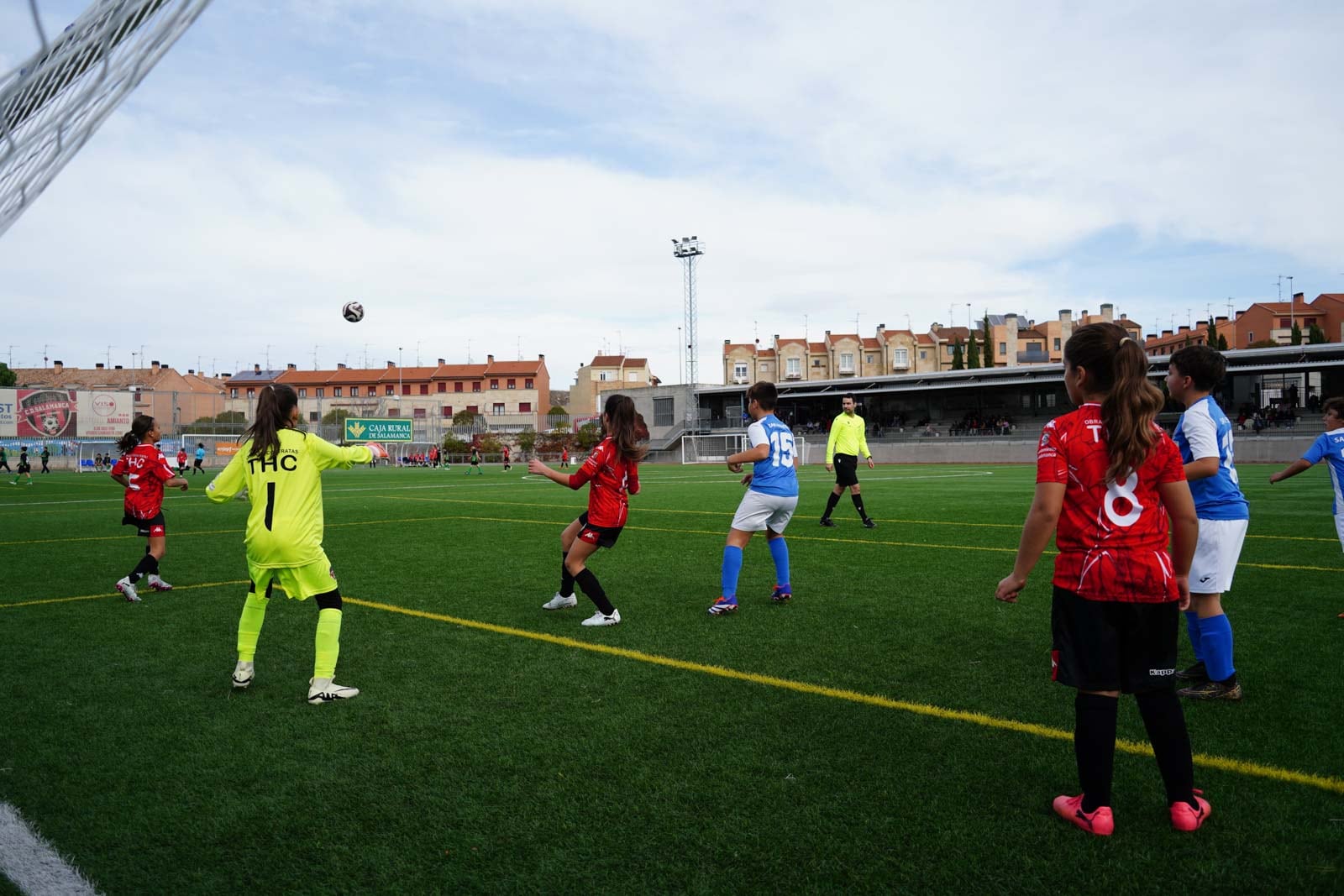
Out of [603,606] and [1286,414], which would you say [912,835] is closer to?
[603,606]

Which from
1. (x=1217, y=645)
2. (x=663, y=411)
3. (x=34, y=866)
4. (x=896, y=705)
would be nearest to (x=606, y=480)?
(x=896, y=705)

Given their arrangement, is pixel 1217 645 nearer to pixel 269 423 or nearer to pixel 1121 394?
pixel 1121 394

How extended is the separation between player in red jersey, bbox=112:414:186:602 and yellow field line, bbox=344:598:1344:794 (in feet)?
11.2

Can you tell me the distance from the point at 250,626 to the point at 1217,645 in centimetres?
548

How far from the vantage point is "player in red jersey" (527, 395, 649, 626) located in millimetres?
6973

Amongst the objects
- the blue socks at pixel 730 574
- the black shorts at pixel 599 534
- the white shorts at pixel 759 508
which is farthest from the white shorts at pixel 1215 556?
the black shorts at pixel 599 534

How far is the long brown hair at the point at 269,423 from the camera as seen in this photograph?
5.27 meters

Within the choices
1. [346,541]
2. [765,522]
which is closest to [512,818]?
[765,522]

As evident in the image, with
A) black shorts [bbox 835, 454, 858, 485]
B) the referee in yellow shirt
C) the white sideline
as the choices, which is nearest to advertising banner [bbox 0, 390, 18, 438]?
the referee in yellow shirt

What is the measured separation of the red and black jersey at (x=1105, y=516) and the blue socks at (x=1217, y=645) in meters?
1.92

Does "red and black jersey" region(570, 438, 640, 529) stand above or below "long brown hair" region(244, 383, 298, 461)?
below

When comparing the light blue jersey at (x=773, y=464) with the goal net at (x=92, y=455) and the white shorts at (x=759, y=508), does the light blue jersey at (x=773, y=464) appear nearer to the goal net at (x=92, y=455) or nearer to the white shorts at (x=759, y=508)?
the white shorts at (x=759, y=508)

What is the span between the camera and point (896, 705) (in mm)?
4992

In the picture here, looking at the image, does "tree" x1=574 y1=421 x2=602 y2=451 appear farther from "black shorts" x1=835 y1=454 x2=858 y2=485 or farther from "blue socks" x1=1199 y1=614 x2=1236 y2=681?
"blue socks" x1=1199 y1=614 x2=1236 y2=681
